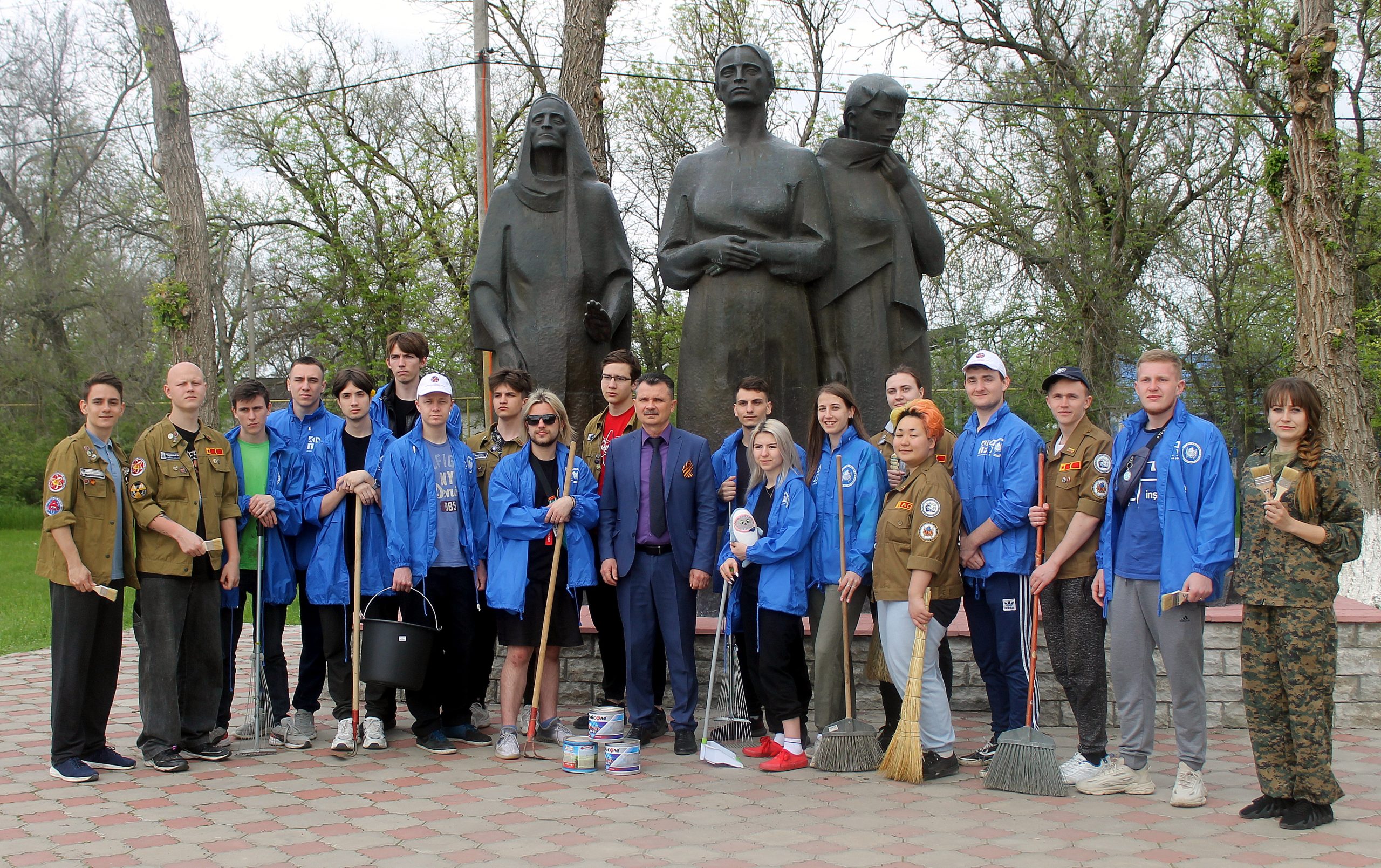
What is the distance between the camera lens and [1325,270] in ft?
31.3

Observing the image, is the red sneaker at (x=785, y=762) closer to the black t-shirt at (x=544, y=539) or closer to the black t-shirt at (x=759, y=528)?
the black t-shirt at (x=759, y=528)

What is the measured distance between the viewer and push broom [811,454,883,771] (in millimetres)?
4922

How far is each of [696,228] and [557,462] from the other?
6.17ft

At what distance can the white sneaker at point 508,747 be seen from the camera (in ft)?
17.1

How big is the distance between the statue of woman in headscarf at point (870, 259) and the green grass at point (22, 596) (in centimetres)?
460

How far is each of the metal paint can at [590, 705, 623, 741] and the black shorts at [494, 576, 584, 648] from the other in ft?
1.42

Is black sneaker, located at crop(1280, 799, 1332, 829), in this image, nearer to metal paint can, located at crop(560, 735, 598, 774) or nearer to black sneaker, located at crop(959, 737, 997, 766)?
black sneaker, located at crop(959, 737, 997, 766)

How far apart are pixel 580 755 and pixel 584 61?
29.7ft

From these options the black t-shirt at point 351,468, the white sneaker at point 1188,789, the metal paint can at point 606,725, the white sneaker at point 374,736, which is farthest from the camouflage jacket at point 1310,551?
the black t-shirt at point 351,468

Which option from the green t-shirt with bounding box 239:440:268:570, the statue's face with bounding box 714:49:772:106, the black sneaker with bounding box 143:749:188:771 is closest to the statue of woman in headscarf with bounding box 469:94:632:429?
the statue's face with bounding box 714:49:772:106

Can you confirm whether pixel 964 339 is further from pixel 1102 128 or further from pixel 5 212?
pixel 5 212

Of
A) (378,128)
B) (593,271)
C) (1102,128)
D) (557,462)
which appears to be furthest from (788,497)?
(378,128)

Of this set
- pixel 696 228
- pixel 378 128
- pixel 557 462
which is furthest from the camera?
pixel 378 128

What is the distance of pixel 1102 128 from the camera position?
18297 mm
